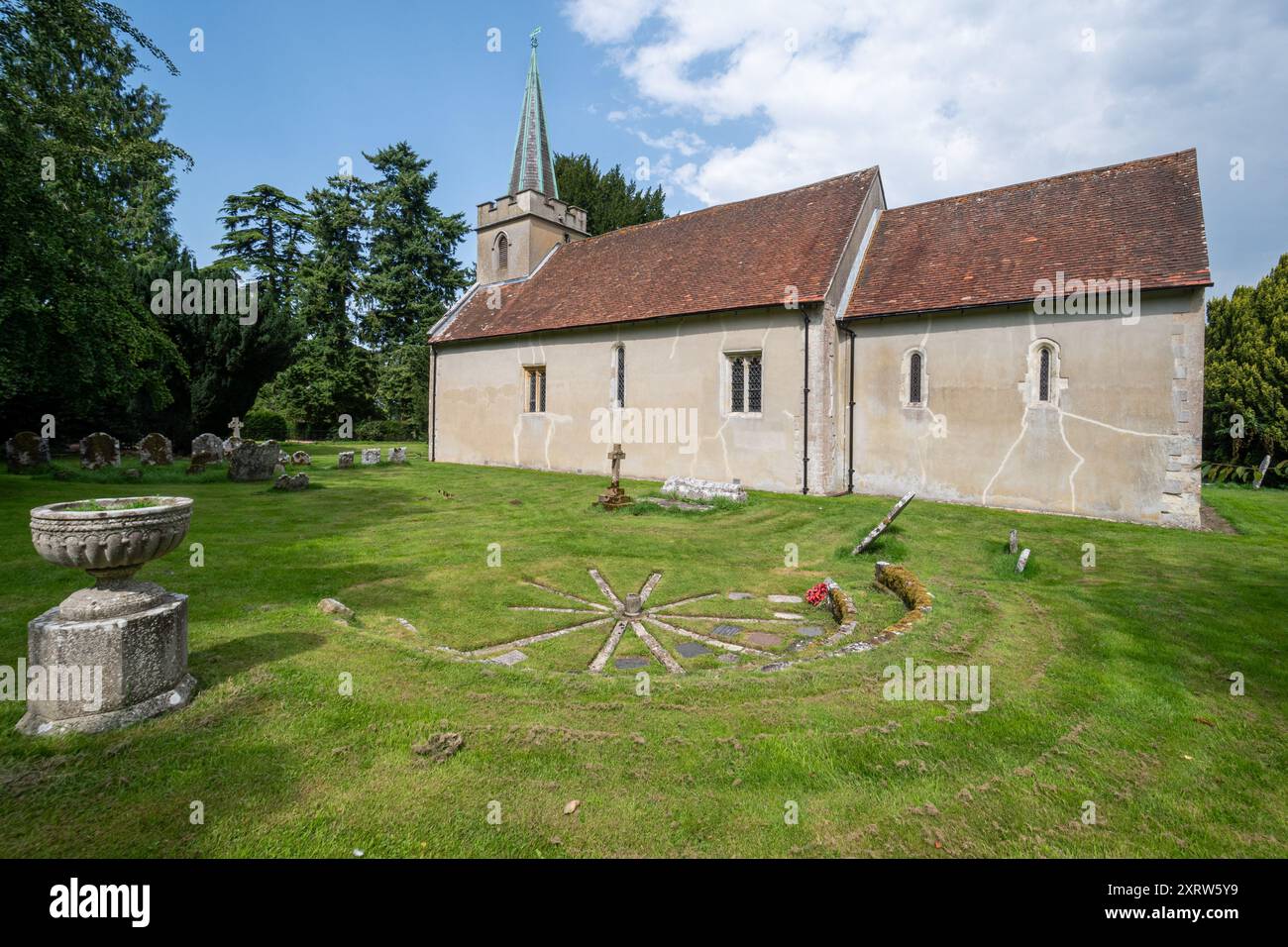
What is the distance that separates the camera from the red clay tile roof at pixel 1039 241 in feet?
43.5

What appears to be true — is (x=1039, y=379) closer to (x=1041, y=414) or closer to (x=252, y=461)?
(x=1041, y=414)

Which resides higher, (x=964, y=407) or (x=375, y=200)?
(x=375, y=200)

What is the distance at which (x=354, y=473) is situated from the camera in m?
19.8

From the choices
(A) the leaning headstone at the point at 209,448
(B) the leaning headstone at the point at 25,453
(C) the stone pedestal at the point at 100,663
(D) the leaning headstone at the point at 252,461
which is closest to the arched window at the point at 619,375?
(D) the leaning headstone at the point at 252,461

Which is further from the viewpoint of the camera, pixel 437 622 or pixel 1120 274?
pixel 1120 274

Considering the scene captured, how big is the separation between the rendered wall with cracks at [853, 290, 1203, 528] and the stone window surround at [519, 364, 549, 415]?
36.2ft

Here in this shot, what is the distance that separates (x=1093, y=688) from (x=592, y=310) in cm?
1842

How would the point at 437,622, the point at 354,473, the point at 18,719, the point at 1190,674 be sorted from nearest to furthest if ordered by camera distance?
the point at 18,719
the point at 1190,674
the point at 437,622
the point at 354,473

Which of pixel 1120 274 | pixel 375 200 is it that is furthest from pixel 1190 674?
pixel 375 200

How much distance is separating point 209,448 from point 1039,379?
75.1 ft

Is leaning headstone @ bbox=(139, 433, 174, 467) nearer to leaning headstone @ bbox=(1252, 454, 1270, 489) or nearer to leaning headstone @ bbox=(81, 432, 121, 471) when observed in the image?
leaning headstone @ bbox=(81, 432, 121, 471)

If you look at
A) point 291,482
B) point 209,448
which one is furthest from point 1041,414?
point 209,448

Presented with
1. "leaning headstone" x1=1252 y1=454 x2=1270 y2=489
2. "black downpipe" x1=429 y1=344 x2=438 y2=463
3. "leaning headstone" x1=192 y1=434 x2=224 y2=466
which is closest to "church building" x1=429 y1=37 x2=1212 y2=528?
"black downpipe" x1=429 y1=344 x2=438 y2=463
